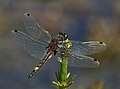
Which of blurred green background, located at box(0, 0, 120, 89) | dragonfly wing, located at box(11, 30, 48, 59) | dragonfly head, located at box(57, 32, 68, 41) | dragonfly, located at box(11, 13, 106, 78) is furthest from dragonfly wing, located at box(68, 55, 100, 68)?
blurred green background, located at box(0, 0, 120, 89)

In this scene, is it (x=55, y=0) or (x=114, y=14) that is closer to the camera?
(x=114, y=14)

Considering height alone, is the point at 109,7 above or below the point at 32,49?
above

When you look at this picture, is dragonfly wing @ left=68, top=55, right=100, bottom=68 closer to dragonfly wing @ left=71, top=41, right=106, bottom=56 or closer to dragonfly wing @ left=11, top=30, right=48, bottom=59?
dragonfly wing @ left=71, top=41, right=106, bottom=56

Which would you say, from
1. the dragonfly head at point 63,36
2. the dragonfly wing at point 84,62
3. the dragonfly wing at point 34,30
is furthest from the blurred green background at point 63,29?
the dragonfly head at point 63,36

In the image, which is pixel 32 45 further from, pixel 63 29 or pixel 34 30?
pixel 63 29

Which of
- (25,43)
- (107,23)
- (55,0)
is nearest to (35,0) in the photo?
(55,0)

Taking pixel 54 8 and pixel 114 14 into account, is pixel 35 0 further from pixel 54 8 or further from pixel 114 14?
pixel 114 14

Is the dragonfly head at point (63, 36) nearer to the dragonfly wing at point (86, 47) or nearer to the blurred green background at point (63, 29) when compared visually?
the dragonfly wing at point (86, 47)
